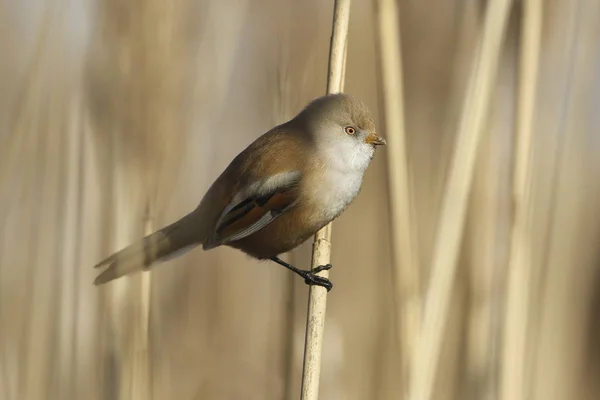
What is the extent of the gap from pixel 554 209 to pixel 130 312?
4.44ft

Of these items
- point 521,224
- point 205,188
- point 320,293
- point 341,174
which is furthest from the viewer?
point 205,188

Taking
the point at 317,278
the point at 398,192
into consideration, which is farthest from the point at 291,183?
the point at 398,192

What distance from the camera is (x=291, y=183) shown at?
2.54 meters

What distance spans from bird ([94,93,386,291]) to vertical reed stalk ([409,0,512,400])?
47cm

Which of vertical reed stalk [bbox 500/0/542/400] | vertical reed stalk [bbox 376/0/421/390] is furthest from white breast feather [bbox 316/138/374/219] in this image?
vertical reed stalk [bbox 500/0/542/400]

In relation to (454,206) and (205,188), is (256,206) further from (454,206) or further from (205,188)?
(454,206)

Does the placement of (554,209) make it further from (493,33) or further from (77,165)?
(77,165)

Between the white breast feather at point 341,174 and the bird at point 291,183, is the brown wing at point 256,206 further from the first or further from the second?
the white breast feather at point 341,174

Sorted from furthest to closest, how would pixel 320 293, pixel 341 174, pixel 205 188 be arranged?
pixel 205 188 < pixel 341 174 < pixel 320 293

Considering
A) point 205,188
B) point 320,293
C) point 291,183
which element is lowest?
point 320,293

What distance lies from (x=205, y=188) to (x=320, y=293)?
3.97 ft

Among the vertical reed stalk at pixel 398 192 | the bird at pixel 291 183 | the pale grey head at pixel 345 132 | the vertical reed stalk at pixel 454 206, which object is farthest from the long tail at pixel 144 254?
the vertical reed stalk at pixel 454 206

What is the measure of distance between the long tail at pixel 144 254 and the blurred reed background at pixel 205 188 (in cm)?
6

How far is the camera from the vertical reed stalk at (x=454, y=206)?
2.05 m
